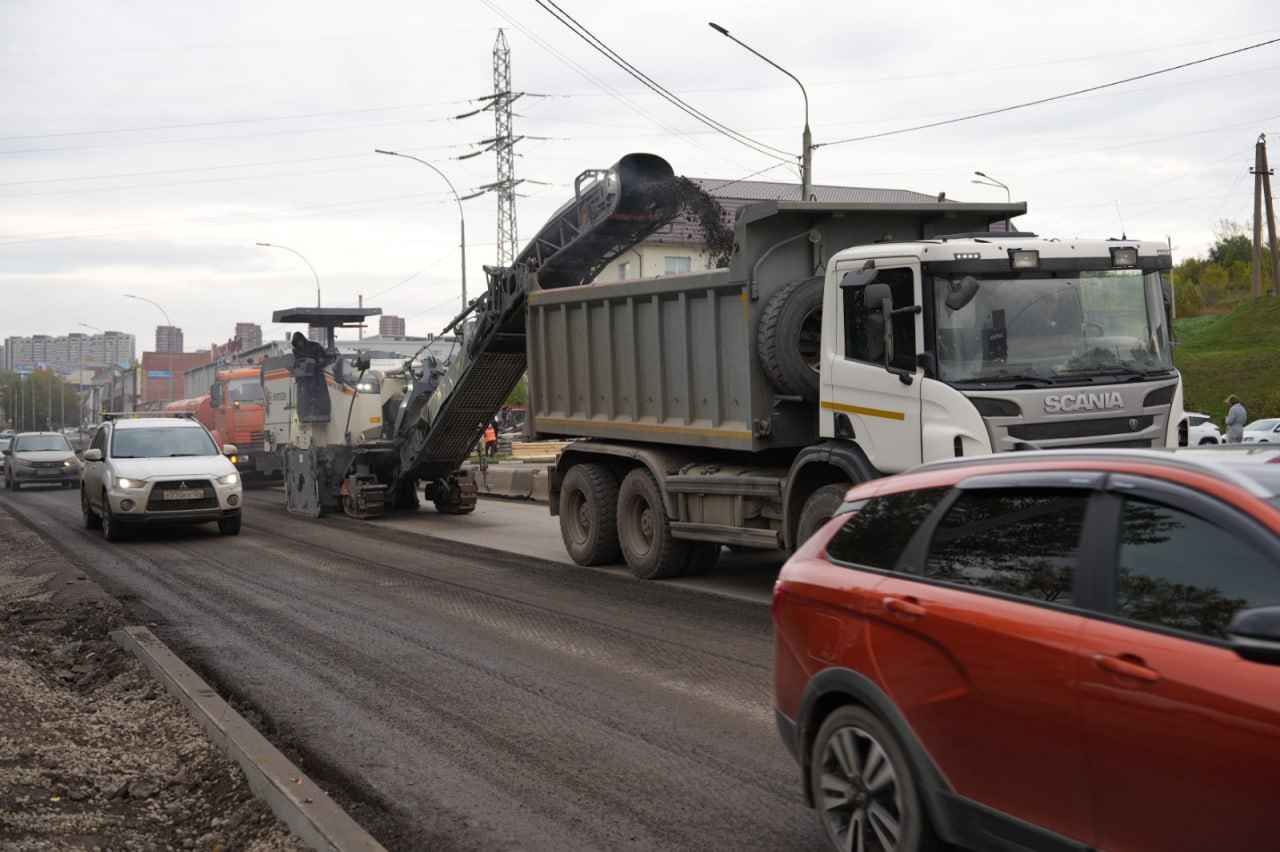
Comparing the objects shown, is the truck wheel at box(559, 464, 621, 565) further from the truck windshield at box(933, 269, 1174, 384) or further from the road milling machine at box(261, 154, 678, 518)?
the truck windshield at box(933, 269, 1174, 384)

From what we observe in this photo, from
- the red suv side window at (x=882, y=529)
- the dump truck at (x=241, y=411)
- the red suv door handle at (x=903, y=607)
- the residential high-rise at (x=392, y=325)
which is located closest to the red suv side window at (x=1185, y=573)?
the red suv door handle at (x=903, y=607)

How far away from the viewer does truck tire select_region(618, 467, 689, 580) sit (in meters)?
12.9

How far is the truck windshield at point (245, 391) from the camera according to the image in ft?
114

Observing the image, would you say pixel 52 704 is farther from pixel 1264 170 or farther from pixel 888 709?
pixel 1264 170

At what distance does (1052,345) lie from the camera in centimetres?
949

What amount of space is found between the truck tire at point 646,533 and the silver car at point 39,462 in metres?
24.7

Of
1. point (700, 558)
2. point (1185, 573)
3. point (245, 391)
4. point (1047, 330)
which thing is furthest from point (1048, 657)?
point (245, 391)

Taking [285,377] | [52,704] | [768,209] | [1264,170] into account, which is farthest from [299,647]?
[1264,170]

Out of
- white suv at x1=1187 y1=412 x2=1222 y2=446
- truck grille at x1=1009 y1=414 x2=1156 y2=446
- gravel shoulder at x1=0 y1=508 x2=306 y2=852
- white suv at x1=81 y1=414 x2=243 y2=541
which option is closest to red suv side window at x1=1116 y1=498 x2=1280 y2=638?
gravel shoulder at x1=0 y1=508 x2=306 y2=852

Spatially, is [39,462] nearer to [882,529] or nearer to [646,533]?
[646,533]

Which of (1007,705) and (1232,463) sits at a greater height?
(1232,463)

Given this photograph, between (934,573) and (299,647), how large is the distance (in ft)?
21.5

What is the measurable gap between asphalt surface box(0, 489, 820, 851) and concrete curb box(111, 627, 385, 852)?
0.27 meters

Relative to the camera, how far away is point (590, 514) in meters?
14.2
